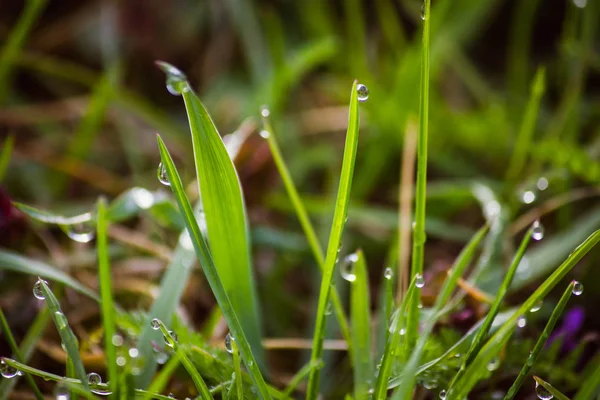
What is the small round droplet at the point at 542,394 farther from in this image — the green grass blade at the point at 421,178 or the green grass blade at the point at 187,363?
the green grass blade at the point at 187,363

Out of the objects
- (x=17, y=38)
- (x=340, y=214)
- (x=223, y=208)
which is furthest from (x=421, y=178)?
(x=17, y=38)

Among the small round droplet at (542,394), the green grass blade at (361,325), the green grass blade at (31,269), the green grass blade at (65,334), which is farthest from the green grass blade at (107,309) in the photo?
the small round droplet at (542,394)

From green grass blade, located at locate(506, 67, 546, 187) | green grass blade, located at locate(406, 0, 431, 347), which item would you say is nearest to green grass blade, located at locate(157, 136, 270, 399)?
green grass blade, located at locate(406, 0, 431, 347)

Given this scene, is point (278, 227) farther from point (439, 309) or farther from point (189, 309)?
point (439, 309)

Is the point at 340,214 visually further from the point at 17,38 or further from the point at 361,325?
the point at 17,38

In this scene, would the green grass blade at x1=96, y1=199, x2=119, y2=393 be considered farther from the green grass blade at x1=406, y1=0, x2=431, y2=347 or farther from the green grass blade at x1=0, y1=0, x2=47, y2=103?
the green grass blade at x1=0, y1=0, x2=47, y2=103
